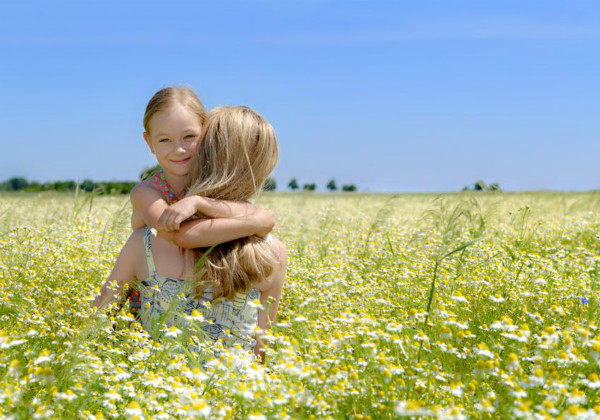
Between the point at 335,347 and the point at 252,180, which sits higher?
the point at 252,180

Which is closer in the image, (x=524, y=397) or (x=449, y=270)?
(x=524, y=397)

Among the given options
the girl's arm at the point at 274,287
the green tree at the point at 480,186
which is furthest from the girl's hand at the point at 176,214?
the green tree at the point at 480,186

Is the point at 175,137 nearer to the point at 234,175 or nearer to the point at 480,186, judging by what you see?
the point at 234,175

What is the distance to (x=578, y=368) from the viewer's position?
3221 millimetres

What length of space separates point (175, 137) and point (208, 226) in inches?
30.8

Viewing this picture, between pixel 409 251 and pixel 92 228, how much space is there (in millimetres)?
3574

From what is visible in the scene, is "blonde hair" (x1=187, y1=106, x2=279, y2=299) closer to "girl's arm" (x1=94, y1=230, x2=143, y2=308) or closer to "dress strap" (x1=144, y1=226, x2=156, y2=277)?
"dress strap" (x1=144, y1=226, x2=156, y2=277)

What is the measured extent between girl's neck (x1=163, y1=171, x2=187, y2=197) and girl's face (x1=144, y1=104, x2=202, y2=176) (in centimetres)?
5

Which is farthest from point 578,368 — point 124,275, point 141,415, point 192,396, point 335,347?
point 124,275

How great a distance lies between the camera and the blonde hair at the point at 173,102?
4332 mm

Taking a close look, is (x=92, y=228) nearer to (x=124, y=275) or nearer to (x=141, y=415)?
(x=124, y=275)

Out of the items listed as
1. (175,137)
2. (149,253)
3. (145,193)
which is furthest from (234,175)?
(149,253)

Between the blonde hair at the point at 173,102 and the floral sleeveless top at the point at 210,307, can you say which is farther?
the blonde hair at the point at 173,102

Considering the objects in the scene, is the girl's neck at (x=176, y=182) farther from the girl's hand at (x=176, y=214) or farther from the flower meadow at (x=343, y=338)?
the flower meadow at (x=343, y=338)
